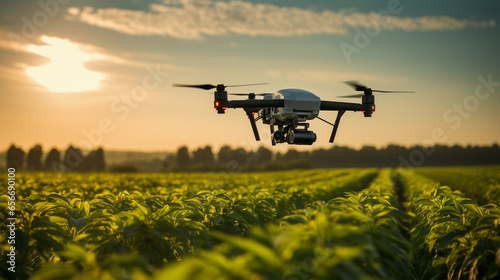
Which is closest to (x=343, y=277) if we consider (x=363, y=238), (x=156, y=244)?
(x=363, y=238)

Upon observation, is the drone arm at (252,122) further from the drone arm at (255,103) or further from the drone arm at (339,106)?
the drone arm at (339,106)

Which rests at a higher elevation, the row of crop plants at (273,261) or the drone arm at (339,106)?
the drone arm at (339,106)

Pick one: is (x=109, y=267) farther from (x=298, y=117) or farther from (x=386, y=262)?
(x=298, y=117)

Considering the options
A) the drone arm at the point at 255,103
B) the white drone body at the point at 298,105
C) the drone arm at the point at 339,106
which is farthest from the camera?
the drone arm at the point at 339,106

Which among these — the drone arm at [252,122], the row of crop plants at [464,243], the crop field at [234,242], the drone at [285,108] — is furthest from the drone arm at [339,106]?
the row of crop plants at [464,243]

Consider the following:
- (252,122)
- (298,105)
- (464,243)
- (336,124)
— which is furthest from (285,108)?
(464,243)

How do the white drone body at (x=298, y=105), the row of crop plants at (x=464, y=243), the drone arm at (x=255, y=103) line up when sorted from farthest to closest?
the drone arm at (x=255, y=103), the white drone body at (x=298, y=105), the row of crop plants at (x=464, y=243)

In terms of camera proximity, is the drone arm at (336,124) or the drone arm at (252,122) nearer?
the drone arm at (252,122)

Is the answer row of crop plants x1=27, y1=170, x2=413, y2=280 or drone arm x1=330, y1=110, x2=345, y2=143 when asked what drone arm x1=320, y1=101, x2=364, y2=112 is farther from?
row of crop plants x1=27, y1=170, x2=413, y2=280

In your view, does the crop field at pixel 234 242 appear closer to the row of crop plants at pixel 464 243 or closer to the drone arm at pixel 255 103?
the row of crop plants at pixel 464 243

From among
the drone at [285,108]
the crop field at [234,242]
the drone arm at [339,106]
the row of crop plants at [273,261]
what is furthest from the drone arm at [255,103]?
the row of crop plants at [273,261]

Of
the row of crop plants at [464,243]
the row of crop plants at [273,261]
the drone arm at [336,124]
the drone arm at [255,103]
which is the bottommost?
the row of crop plants at [464,243]
